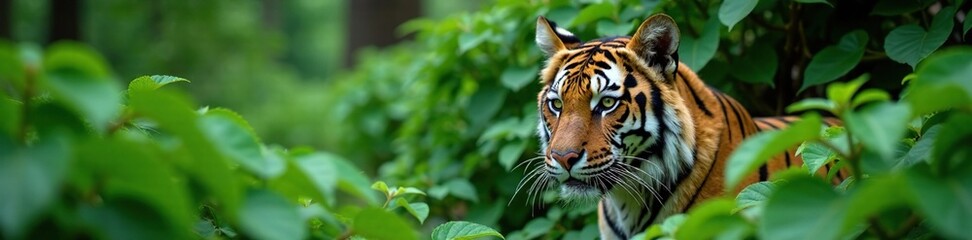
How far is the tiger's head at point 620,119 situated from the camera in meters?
3.05

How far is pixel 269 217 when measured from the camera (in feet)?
5.71

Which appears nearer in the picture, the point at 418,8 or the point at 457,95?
the point at 457,95

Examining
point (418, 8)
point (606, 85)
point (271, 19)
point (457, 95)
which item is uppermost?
point (271, 19)

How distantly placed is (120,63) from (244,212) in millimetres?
10951

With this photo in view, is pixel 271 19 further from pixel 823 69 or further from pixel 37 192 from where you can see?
pixel 37 192

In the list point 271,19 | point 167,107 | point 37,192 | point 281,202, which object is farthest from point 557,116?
point 271,19

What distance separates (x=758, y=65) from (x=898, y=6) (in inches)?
22.6

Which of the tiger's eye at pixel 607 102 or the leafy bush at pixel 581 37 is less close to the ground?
the leafy bush at pixel 581 37

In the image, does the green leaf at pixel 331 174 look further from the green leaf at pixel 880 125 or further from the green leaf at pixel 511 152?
the green leaf at pixel 511 152

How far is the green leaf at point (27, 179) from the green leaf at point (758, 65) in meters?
2.95

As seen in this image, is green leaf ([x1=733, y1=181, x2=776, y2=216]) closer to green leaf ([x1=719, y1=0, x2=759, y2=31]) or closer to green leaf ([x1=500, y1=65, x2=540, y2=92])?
green leaf ([x1=719, y1=0, x2=759, y2=31])

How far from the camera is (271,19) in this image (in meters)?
26.2

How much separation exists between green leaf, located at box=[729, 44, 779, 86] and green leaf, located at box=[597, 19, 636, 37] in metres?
0.49

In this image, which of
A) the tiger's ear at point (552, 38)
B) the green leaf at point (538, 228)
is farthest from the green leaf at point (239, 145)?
the green leaf at point (538, 228)
